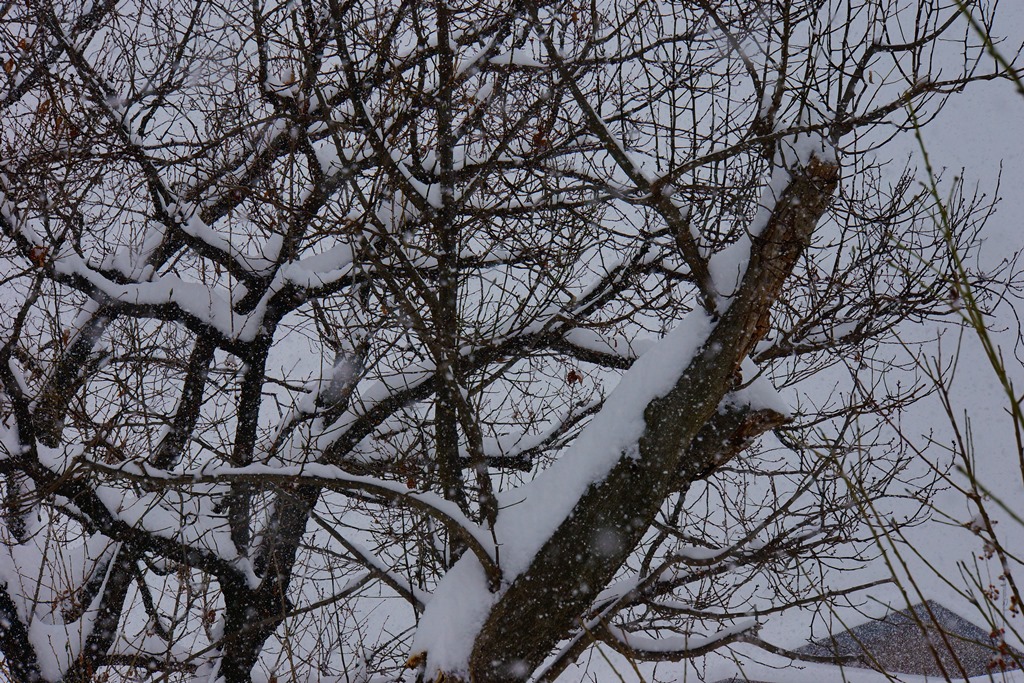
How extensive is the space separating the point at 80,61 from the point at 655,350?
557 cm

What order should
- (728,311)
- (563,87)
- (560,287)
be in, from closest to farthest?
(728,311) < (560,287) < (563,87)

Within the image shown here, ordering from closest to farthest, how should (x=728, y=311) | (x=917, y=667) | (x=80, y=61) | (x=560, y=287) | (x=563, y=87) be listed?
(x=728, y=311), (x=560, y=287), (x=563, y=87), (x=80, y=61), (x=917, y=667)

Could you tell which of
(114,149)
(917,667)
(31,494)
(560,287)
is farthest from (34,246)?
(917,667)

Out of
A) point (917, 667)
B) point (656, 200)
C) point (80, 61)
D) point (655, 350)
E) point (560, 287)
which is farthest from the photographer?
point (917, 667)

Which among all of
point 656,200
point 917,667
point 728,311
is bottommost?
point 917,667

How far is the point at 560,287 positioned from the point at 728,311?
4.32 feet

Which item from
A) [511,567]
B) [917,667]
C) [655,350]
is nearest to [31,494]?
[511,567]

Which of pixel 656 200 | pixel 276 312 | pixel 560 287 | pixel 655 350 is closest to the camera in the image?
pixel 656 200

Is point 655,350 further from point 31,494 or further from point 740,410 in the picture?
point 31,494

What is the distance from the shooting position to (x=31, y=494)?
4.21m

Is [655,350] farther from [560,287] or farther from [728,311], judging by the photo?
[560,287]

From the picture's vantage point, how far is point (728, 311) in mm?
3756

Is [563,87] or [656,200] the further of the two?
[563,87]

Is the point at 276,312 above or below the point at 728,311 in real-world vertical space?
above
